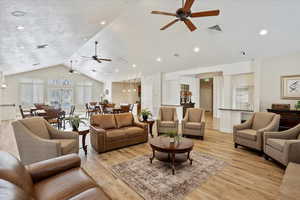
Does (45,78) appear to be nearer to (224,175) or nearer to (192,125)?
(192,125)

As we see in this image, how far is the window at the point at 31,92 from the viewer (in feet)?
35.0

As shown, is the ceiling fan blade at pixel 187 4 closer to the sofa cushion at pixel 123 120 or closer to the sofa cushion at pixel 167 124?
the sofa cushion at pixel 123 120

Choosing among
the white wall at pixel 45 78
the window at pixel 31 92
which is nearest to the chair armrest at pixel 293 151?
the white wall at pixel 45 78

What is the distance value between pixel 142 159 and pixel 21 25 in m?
3.86

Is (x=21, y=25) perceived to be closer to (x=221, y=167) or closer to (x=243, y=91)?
(x=221, y=167)

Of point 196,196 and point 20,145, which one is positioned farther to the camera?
point 20,145

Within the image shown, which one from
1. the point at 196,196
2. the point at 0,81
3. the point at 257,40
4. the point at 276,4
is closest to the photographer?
the point at 196,196

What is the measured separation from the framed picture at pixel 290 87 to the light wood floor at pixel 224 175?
90.8 inches

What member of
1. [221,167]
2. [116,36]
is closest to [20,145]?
[221,167]

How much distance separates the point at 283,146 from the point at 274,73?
3.08 meters

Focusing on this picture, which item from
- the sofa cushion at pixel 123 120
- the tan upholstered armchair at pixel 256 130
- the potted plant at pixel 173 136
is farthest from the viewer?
the sofa cushion at pixel 123 120

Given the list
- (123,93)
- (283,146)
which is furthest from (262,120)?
(123,93)

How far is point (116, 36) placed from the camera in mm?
6102

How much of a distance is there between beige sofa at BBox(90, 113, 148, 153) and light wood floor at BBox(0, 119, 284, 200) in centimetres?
18
